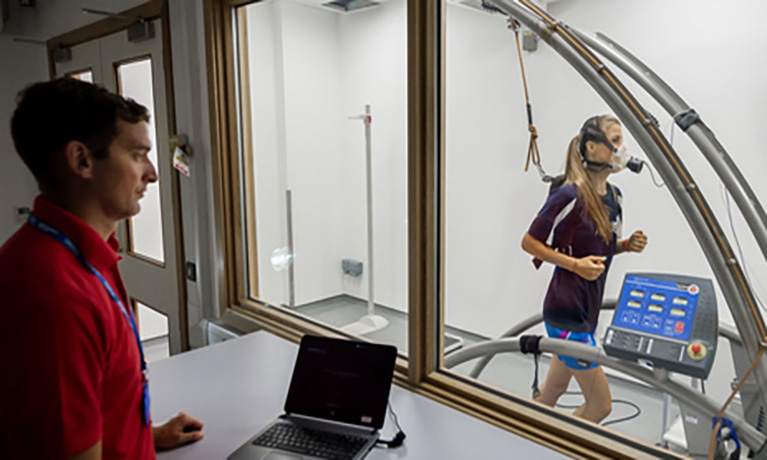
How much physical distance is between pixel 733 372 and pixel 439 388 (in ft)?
2.64

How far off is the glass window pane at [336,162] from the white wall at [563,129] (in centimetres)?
42

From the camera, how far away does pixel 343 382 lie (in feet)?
4.89

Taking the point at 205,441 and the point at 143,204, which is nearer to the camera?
the point at 205,441

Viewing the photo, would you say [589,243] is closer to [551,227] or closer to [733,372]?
[551,227]

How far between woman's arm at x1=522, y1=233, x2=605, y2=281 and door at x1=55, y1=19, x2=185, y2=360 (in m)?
1.75

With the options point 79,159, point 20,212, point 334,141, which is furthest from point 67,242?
point 20,212

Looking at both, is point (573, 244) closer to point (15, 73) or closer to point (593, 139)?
point (593, 139)

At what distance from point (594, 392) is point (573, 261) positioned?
1.54 feet

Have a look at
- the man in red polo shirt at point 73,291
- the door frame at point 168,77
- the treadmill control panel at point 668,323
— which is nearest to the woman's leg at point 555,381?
the treadmill control panel at point 668,323

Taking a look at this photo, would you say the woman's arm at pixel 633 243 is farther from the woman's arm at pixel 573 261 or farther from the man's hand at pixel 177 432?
the man's hand at pixel 177 432

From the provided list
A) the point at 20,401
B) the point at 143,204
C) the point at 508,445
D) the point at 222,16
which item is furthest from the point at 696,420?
the point at 143,204

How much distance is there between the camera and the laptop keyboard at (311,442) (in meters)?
1.31

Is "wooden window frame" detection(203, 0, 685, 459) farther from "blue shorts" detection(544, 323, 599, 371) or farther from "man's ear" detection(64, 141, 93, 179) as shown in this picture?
"man's ear" detection(64, 141, 93, 179)

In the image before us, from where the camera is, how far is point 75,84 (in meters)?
0.97
